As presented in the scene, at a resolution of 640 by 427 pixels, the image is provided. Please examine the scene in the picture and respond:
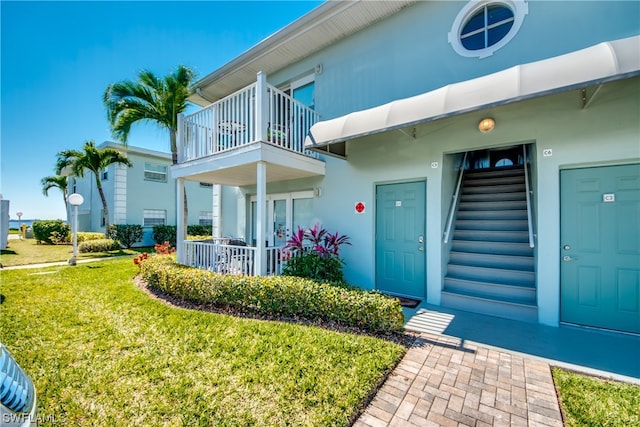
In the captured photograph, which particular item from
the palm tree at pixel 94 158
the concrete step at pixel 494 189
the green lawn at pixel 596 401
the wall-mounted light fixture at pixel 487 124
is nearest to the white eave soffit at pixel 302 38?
the wall-mounted light fixture at pixel 487 124

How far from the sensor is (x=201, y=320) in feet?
16.7

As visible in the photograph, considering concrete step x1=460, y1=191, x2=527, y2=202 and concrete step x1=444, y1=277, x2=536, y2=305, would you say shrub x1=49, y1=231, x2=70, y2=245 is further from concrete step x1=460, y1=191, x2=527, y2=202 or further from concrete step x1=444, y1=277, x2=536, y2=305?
concrete step x1=460, y1=191, x2=527, y2=202

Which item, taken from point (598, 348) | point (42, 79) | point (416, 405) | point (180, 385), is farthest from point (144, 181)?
point (598, 348)

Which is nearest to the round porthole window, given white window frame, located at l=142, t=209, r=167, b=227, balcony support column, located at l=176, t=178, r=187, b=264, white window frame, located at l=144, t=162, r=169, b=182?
balcony support column, located at l=176, t=178, r=187, b=264

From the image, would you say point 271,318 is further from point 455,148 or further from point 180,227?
point 455,148

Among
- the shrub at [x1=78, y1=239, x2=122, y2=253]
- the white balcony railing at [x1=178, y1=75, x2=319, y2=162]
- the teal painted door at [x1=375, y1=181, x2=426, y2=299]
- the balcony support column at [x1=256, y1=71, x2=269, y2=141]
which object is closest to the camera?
the balcony support column at [x1=256, y1=71, x2=269, y2=141]

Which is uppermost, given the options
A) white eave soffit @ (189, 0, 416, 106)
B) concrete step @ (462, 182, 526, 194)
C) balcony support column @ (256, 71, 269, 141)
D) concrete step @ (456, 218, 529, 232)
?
white eave soffit @ (189, 0, 416, 106)

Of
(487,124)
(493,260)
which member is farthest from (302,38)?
(493,260)

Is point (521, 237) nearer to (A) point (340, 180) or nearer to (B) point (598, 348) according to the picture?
(B) point (598, 348)

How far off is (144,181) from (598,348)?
73.6ft

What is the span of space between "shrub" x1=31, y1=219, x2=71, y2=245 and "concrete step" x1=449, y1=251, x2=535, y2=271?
24.9 m

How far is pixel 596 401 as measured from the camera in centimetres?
287

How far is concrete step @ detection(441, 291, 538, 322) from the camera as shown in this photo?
505cm

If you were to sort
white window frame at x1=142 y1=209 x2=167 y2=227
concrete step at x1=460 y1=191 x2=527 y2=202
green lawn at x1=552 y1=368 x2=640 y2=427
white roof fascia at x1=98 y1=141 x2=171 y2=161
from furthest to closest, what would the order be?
white window frame at x1=142 y1=209 x2=167 y2=227 → white roof fascia at x1=98 y1=141 x2=171 y2=161 → concrete step at x1=460 y1=191 x2=527 y2=202 → green lawn at x1=552 y1=368 x2=640 y2=427
